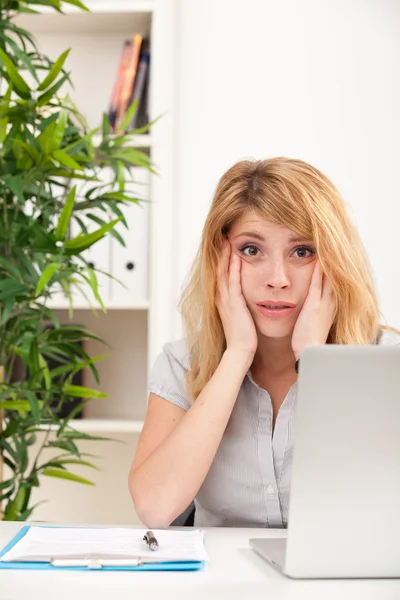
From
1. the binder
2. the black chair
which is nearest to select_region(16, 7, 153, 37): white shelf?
the binder

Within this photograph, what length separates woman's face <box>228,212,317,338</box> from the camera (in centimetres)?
149

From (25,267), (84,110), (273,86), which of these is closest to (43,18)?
(84,110)

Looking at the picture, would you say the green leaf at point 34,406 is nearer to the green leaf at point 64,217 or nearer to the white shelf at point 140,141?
the green leaf at point 64,217

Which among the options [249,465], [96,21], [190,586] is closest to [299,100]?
[96,21]

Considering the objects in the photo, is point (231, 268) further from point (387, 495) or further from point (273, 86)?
point (273, 86)

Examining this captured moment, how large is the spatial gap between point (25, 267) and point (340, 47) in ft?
4.41

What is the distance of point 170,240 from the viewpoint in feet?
7.86

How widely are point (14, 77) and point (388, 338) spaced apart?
1095 millimetres

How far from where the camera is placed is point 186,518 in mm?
1465

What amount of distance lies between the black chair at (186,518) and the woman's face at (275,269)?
1.19ft

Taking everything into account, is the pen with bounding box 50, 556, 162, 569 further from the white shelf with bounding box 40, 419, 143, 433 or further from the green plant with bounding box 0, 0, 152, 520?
the white shelf with bounding box 40, 419, 143, 433

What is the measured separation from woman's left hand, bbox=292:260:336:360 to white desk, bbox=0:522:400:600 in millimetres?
572

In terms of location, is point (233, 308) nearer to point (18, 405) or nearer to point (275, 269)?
point (275, 269)

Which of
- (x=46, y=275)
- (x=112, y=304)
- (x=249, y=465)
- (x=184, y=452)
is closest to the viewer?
(x=184, y=452)
